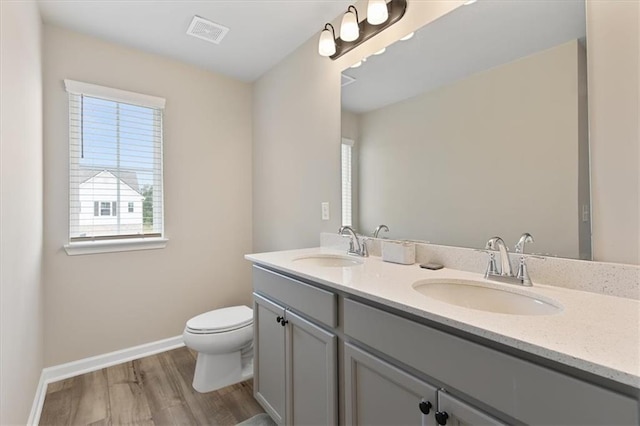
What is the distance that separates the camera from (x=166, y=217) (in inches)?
99.1

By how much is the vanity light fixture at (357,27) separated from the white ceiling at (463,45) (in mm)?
128

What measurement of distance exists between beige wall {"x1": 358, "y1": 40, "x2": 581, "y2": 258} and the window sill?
1853 millimetres

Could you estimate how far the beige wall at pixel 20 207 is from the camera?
115cm

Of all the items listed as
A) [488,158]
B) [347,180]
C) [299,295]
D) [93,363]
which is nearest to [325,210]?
[347,180]

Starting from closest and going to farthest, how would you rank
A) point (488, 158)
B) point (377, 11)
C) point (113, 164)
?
point (488, 158) < point (377, 11) < point (113, 164)

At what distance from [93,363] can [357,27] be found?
2.93 meters

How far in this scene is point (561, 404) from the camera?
607 mm

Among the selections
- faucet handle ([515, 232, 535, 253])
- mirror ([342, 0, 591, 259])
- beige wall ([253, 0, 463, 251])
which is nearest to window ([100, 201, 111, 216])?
beige wall ([253, 0, 463, 251])

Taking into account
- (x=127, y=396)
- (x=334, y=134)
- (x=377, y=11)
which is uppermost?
(x=377, y=11)

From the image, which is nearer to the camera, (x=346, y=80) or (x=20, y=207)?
(x=20, y=207)

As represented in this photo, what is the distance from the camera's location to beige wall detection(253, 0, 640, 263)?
0.94 meters

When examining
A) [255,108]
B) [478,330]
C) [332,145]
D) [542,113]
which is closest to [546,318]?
[478,330]

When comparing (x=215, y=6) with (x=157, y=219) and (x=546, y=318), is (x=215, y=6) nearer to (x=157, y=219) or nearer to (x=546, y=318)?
(x=157, y=219)

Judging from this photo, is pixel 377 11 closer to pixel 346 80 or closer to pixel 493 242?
pixel 346 80
